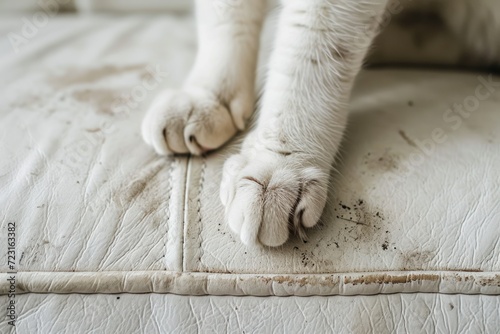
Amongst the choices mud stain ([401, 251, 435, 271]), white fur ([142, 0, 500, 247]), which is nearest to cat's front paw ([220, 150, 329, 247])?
white fur ([142, 0, 500, 247])

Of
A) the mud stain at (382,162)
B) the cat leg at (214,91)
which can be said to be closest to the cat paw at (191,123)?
the cat leg at (214,91)

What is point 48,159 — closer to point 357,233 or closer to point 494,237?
point 357,233

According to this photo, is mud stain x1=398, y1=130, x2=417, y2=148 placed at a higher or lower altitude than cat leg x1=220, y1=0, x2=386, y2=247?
lower

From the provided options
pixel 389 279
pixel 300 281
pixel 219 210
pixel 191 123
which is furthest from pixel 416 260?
pixel 191 123

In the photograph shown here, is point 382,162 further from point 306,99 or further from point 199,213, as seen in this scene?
point 199,213

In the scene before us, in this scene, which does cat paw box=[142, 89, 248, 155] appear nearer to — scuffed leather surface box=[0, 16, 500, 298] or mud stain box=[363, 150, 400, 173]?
scuffed leather surface box=[0, 16, 500, 298]

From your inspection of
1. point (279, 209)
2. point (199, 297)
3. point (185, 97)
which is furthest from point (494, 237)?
point (185, 97)
